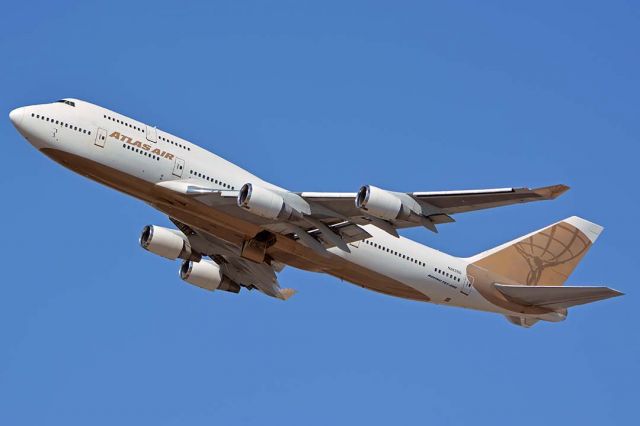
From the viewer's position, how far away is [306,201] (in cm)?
4512

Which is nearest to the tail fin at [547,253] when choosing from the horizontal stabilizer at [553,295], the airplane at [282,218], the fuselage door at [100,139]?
the airplane at [282,218]

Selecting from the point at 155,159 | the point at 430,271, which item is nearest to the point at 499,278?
the point at 430,271

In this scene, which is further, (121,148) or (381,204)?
(121,148)

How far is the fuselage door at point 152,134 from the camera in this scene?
4517 cm

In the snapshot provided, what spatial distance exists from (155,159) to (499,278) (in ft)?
55.5

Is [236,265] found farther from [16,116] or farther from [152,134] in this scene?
[16,116]

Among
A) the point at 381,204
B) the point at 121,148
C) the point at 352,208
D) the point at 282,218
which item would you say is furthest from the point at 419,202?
the point at 121,148

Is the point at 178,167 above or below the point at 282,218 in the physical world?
above

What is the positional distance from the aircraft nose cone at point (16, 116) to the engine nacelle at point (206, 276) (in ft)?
40.8

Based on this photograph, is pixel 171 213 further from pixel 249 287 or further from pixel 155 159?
pixel 249 287

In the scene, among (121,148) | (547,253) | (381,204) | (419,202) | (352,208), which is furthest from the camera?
(547,253)

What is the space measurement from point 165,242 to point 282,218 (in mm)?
8832

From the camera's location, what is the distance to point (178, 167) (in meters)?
45.3

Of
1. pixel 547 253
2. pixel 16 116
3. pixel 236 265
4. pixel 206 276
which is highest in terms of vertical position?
pixel 547 253
